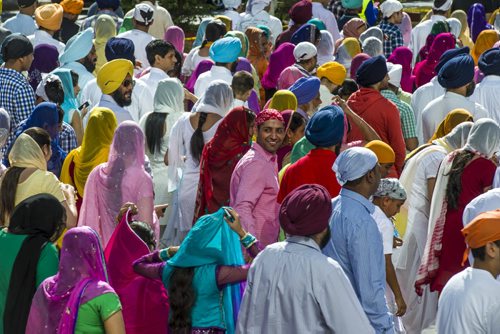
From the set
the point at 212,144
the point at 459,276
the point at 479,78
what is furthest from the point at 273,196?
the point at 479,78

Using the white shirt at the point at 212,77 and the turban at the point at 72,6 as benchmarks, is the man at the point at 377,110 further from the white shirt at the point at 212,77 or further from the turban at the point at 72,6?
the turban at the point at 72,6

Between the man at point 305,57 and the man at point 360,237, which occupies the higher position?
the man at point 360,237

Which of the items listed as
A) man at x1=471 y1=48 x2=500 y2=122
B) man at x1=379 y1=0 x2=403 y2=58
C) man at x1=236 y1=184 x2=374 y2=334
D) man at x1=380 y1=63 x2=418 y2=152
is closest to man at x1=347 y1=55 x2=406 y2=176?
man at x1=380 y1=63 x2=418 y2=152

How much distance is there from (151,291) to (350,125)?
11.0 ft

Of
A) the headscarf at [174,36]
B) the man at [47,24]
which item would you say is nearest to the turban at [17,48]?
the man at [47,24]

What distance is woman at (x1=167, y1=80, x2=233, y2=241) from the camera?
996 cm

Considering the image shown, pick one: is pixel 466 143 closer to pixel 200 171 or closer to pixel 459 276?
pixel 200 171

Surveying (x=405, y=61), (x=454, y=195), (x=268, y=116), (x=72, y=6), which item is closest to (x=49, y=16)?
(x=72, y=6)

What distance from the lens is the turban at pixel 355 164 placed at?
6965 mm

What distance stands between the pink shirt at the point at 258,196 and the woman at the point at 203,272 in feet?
4.66

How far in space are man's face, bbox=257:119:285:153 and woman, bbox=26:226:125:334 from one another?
245cm

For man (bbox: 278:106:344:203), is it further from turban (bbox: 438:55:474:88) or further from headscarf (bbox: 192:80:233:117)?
turban (bbox: 438:55:474:88)

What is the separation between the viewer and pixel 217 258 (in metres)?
6.92

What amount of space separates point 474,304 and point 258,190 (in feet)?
9.45
